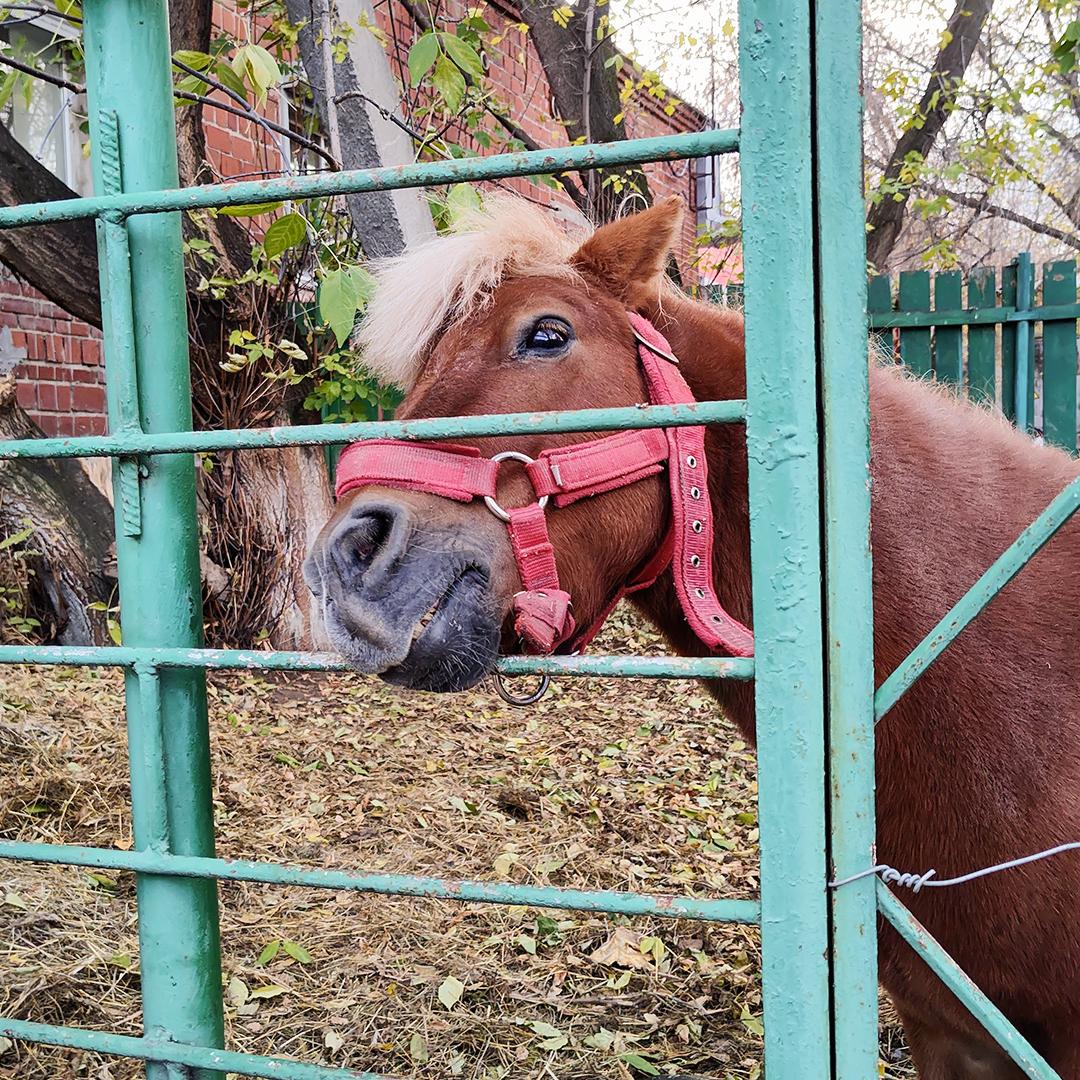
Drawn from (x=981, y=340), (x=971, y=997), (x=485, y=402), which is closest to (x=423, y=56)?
(x=485, y=402)

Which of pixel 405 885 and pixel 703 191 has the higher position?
pixel 703 191

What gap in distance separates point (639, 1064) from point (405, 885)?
1584 millimetres

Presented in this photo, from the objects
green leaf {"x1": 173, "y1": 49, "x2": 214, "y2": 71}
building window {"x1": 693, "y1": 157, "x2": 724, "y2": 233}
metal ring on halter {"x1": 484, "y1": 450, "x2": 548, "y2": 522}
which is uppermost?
building window {"x1": 693, "y1": 157, "x2": 724, "y2": 233}

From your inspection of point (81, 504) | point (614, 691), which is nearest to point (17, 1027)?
point (81, 504)

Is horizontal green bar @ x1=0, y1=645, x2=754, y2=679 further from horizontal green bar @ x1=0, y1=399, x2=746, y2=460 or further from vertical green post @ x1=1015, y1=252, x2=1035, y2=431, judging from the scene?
vertical green post @ x1=1015, y1=252, x2=1035, y2=431

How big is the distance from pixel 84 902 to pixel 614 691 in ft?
11.0

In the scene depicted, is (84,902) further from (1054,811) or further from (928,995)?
(1054,811)

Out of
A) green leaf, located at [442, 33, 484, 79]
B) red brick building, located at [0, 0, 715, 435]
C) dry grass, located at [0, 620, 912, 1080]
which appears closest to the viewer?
dry grass, located at [0, 620, 912, 1080]

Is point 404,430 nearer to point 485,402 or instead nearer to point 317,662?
point 317,662

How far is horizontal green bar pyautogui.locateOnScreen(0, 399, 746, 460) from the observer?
1100 mm

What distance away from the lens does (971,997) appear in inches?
40.7

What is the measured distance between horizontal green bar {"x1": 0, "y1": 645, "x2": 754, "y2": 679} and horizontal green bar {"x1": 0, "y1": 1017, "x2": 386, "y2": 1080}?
21.3 inches

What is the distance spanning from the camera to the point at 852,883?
109cm

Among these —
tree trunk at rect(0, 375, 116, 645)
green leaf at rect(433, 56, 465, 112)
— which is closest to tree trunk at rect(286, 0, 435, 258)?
green leaf at rect(433, 56, 465, 112)
